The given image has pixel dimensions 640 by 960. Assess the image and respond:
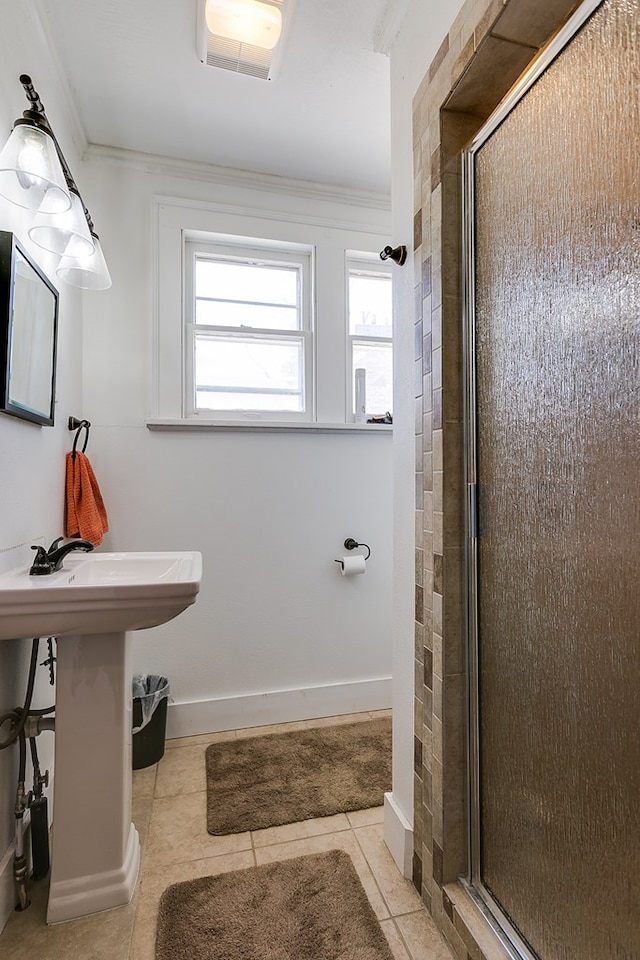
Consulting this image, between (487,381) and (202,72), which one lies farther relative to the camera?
(202,72)

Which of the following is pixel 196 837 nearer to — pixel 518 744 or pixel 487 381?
pixel 518 744

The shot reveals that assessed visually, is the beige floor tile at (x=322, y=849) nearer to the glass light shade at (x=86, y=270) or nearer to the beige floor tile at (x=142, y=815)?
the beige floor tile at (x=142, y=815)

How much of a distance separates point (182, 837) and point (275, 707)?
2.55ft

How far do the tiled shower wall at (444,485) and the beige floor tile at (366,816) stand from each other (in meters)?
0.35

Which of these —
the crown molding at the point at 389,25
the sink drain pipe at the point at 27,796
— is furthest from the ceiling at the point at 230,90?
the sink drain pipe at the point at 27,796

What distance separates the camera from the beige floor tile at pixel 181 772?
5.91 ft

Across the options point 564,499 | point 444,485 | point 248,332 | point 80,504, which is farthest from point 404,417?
point 80,504

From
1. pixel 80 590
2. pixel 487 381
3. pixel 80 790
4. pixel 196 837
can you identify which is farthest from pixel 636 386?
pixel 196 837

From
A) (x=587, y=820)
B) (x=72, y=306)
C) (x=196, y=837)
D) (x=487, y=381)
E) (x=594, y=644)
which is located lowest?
(x=196, y=837)

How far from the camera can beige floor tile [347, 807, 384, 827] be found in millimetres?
1606

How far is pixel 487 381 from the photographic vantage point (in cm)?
113

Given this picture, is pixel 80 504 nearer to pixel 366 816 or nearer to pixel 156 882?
pixel 156 882

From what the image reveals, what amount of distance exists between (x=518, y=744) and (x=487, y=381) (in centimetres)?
80

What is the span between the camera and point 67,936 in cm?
121
